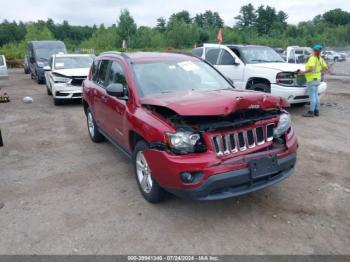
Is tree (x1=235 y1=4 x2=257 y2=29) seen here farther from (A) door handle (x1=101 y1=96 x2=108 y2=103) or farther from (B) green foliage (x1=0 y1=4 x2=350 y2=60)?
(A) door handle (x1=101 y1=96 x2=108 y2=103)

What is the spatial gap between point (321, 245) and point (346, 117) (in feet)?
21.2

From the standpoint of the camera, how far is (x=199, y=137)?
3.69 m

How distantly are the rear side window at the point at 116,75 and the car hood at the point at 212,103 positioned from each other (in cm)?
94

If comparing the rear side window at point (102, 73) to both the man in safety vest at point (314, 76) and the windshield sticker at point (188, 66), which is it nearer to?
the windshield sticker at point (188, 66)

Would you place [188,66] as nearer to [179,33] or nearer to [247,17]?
[179,33]

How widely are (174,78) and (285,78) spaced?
483 cm

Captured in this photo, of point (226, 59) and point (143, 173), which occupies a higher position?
point (226, 59)

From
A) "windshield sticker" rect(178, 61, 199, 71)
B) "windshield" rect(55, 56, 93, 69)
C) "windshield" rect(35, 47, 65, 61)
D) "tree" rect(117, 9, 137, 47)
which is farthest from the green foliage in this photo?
"windshield sticker" rect(178, 61, 199, 71)

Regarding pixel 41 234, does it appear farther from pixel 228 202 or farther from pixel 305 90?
pixel 305 90

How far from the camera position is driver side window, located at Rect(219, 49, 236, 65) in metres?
10.1

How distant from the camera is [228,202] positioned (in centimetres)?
432

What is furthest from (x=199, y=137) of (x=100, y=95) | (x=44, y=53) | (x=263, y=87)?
(x=44, y=53)

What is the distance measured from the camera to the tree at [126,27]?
51.1 meters

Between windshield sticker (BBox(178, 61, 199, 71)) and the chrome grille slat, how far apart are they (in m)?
1.70
